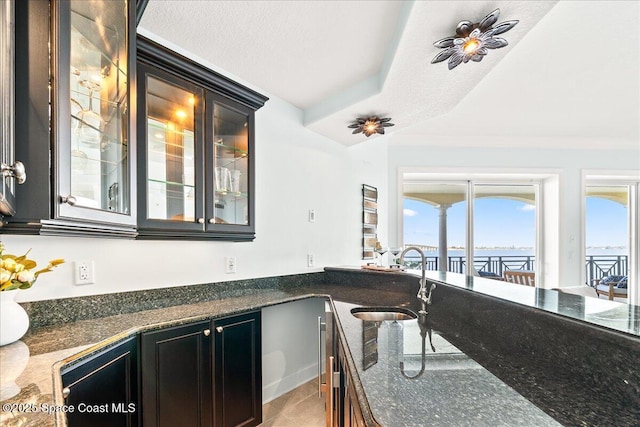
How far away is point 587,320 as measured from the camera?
921mm

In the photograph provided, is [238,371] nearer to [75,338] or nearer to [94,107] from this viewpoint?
[75,338]

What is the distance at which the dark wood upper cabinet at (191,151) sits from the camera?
5.59ft

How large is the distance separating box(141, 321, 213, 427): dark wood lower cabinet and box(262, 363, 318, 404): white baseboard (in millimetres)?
795

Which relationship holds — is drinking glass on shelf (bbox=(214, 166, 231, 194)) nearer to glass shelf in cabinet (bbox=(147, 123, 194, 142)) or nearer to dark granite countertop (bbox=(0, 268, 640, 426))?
glass shelf in cabinet (bbox=(147, 123, 194, 142))

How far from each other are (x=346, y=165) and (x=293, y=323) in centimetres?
175

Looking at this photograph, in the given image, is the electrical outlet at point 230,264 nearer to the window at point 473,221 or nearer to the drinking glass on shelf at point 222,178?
the drinking glass on shelf at point 222,178

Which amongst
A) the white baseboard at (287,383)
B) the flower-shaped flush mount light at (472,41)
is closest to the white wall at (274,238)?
the white baseboard at (287,383)

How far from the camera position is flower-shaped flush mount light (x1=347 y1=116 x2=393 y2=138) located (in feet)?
9.02

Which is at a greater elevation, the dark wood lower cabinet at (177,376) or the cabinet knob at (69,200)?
the cabinet knob at (69,200)

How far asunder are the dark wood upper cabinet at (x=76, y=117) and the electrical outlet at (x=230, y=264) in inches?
34.9

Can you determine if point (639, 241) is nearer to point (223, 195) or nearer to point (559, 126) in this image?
point (559, 126)

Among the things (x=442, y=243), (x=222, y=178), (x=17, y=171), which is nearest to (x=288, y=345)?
(x=222, y=178)

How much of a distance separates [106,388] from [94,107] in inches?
45.1

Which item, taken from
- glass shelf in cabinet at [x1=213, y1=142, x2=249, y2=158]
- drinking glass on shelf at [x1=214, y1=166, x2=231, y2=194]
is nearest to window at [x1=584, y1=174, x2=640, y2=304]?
glass shelf in cabinet at [x1=213, y1=142, x2=249, y2=158]
